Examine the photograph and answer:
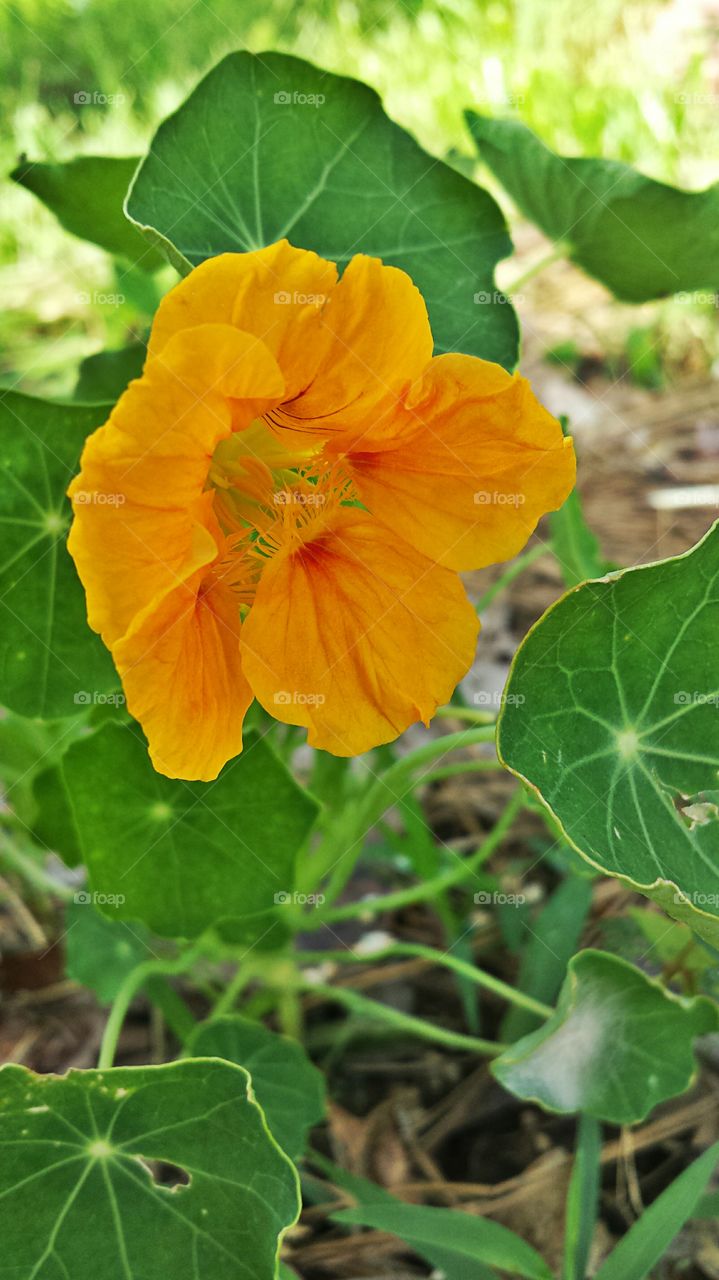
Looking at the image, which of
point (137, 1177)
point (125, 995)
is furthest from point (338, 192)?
point (137, 1177)

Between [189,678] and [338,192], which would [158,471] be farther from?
[338,192]

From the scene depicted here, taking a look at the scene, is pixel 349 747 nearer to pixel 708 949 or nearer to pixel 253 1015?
pixel 708 949

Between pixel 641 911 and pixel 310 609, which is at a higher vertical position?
pixel 310 609

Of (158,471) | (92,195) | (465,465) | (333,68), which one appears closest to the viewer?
(158,471)

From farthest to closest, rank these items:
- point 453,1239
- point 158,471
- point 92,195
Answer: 1. point 92,195
2. point 453,1239
3. point 158,471

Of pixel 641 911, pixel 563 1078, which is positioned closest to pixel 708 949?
pixel 641 911

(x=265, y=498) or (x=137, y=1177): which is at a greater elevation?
(x=265, y=498)

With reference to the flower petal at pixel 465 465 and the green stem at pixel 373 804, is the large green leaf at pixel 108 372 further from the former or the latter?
the green stem at pixel 373 804
